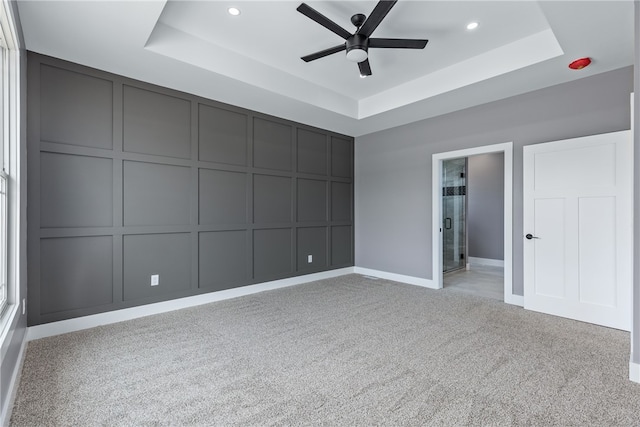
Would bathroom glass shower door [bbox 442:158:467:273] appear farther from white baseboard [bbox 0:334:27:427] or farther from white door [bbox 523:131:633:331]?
white baseboard [bbox 0:334:27:427]

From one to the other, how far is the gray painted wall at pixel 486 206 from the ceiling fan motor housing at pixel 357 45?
4.87 metres

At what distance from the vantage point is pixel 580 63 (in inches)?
119

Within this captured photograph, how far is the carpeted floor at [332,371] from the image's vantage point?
5.76ft

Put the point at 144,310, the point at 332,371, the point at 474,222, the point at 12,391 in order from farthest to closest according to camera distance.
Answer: the point at 474,222 < the point at 144,310 < the point at 332,371 < the point at 12,391

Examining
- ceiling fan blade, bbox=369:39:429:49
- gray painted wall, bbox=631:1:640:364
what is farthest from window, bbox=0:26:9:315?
gray painted wall, bbox=631:1:640:364

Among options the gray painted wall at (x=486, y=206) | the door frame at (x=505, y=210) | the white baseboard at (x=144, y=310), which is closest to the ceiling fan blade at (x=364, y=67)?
the door frame at (x=505, y=210)

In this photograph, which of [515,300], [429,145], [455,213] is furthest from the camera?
[455,213]

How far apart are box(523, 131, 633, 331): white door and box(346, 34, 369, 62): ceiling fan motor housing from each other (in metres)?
2.38

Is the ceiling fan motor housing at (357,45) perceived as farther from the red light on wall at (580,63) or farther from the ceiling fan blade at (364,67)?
the red light on wall at (580,63)

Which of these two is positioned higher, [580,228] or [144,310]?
[580,228]

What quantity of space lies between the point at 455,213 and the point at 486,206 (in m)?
1.25

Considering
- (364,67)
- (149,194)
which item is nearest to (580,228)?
(364,67)

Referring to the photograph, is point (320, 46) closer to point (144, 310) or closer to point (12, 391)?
point (144, 310)

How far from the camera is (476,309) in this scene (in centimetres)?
364
